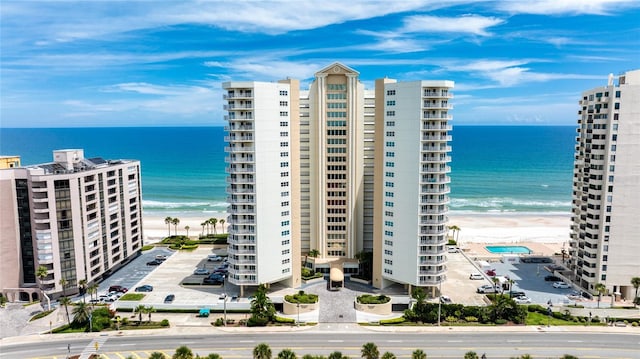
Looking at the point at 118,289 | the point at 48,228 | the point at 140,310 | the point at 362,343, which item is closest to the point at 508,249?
the point at 362,343

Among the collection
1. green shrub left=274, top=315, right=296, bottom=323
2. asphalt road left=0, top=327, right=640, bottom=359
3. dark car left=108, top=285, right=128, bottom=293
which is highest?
dark car left=108, top=285, right=128, bottom=293

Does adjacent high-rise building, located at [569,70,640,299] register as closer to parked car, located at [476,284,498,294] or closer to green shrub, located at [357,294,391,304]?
parked car, located at [476,284,498,294]

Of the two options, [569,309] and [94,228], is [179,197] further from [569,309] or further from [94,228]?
[569,309]

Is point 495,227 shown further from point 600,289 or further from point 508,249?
point 600,289

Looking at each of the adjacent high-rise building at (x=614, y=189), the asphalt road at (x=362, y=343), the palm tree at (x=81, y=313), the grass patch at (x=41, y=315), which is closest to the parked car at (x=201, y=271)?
the asphalt road at (x=362, y=343)

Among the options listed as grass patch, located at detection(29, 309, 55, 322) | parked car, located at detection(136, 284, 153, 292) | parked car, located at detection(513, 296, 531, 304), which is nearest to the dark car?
parked car, located at detection(136, 284, 153, 292)

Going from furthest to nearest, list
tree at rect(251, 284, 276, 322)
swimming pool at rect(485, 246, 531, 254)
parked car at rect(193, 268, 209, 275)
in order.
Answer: swimming pool at rect(485, 246, 531, 254) → parked car at rect(193, 268, 209, 275) → tree at rect(251, 284, 276, 322)

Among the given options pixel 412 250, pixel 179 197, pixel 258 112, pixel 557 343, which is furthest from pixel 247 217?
pixel 179 197
